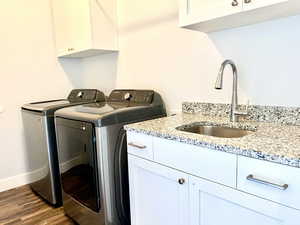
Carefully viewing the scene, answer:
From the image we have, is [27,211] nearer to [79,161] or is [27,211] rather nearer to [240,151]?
[79,161]

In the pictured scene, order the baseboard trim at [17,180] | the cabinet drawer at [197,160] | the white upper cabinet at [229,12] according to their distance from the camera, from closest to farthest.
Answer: the cabinet drawer at [197,160] → the white upper cabinet at [229,12] → the baseboard trim at [17,180]

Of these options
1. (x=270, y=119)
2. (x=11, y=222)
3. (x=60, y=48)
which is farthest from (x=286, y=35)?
(x=11, y=222)

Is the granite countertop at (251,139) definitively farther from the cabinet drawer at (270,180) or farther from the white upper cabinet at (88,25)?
the white upper cabinet at (88,25)

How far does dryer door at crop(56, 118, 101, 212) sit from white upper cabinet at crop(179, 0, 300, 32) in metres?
0.97

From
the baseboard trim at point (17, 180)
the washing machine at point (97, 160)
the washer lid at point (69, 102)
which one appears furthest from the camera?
the baseboard trim at point (17, 180)

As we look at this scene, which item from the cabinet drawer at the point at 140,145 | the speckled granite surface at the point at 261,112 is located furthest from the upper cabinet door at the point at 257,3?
the cabinet drawer at the point at 140,145

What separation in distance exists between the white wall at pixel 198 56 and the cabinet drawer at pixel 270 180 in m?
0.67

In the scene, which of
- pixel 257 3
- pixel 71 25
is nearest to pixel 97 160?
pixel 257 3

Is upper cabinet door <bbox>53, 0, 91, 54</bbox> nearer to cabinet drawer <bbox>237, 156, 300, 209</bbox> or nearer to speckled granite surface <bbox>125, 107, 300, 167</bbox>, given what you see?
speckled granite surface <bbox>125, 107, 300, 167</bbox>

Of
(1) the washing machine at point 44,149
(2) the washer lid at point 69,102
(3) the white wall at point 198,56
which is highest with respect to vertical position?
(3) the white wall at point 198,56

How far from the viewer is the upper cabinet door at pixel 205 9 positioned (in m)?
1.21

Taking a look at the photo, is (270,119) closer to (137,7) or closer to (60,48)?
(137,7)

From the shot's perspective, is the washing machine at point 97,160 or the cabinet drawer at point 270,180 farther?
the washing machine at point 97,160

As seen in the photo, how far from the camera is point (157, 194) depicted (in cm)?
137
